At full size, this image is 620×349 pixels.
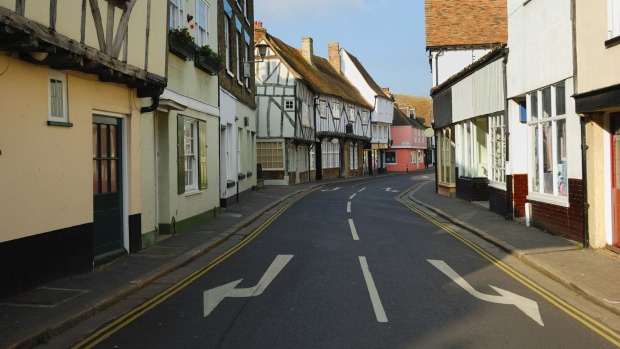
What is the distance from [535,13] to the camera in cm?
1358

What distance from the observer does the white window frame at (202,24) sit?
15.6 metres

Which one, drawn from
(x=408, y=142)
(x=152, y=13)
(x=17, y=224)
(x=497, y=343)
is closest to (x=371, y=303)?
(x=497, y=343)

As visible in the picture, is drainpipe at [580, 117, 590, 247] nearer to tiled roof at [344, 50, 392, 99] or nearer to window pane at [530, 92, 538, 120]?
window pane at [530, 92, 538, 120]

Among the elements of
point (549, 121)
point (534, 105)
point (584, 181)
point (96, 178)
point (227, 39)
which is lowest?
point (584, 181)

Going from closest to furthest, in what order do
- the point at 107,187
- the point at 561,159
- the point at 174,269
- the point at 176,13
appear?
the point at 174,269 → the point at 107,187 → the point at 561,159 → the point at 176,13

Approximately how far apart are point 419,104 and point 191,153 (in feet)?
263

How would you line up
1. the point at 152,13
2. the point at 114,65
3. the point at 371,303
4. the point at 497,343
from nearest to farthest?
1. the point at 497,343
2. the point at 371,303
3. the point at 114,65
4. the point at 152,13

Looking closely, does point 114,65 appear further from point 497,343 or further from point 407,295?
point 497,343

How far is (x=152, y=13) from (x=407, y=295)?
24.4 ft

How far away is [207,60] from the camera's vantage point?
15578 millimetres

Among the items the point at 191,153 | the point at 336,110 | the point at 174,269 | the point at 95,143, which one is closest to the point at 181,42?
the point at 191,153

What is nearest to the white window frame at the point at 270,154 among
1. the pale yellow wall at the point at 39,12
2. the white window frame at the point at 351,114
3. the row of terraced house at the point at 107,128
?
Answer: the row of terraced house at the point at 107,128

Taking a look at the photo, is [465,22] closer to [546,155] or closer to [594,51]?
[546,155]

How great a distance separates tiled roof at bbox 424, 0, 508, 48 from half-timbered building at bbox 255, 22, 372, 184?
11827 mm
